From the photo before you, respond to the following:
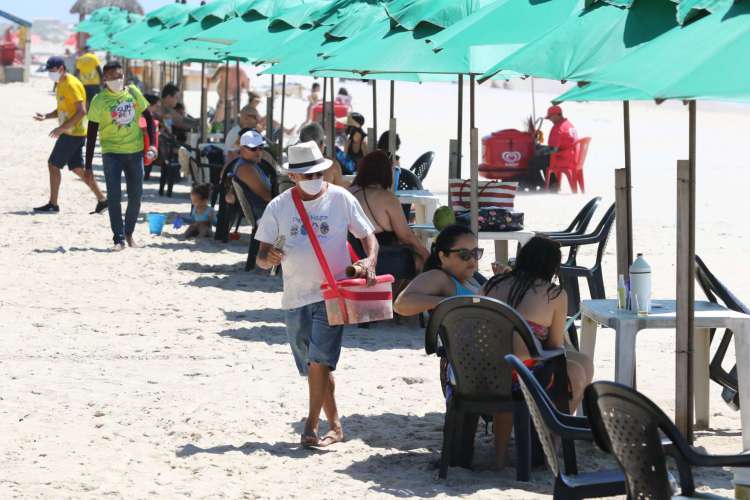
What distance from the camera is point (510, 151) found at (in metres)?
20.3

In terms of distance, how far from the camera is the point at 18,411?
21.8 feet

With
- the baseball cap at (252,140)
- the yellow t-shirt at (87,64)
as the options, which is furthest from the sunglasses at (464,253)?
the yellow t-shirt at (87,64)

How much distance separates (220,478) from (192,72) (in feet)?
207

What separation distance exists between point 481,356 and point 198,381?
2486mm

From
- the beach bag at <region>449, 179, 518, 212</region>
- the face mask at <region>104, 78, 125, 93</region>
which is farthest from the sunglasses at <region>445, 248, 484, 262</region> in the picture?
the face mask at <region>104, 78, 125, 93</region>

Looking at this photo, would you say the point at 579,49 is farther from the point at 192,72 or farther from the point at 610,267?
the point at 192,72

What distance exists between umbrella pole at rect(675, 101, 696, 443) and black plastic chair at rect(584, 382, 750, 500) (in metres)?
1.37

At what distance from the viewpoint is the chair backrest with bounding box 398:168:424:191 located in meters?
11.6

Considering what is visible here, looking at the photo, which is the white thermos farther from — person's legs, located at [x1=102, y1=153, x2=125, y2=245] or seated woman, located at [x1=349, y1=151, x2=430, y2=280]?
person's legs, located at [x1=102, y1=153, x2=125, y2=245]

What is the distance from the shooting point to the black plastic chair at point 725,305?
6.16 metres

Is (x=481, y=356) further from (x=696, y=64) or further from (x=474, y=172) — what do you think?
(x=474, y=172)

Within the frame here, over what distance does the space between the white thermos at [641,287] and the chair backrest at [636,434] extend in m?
1.85

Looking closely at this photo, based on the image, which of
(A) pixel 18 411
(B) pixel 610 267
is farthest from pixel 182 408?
(B) pixel 610 267

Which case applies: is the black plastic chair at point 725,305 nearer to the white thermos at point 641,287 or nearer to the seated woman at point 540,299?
the white thermos at point 641,287
